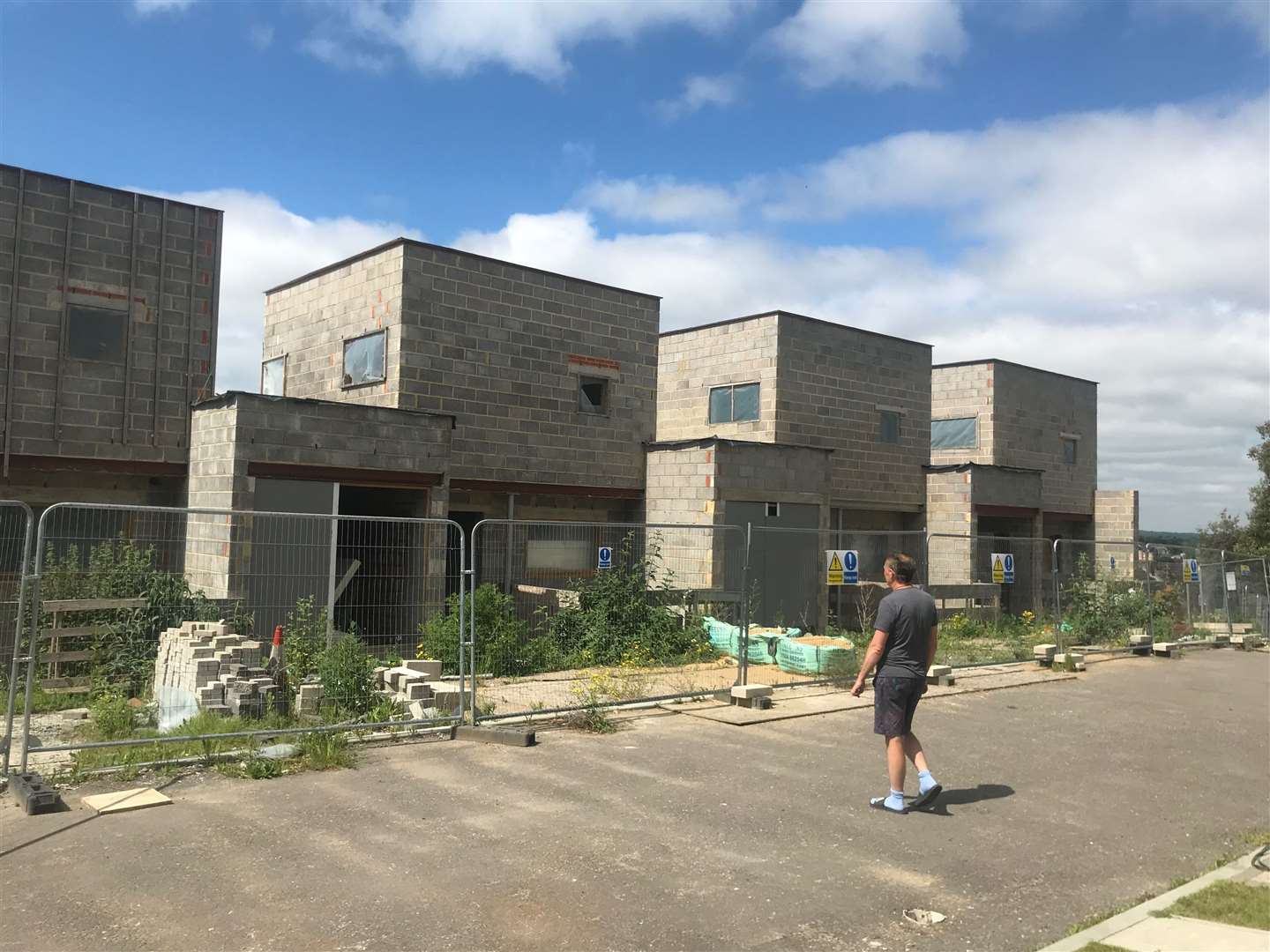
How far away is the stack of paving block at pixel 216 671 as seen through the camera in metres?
8.79

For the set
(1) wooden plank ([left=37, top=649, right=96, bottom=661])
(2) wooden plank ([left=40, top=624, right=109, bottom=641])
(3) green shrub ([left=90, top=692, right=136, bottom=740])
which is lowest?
(3) green shrub ([left=90, top=692, right=136, bottom=740])

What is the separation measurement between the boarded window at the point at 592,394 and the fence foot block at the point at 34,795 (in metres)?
13.2

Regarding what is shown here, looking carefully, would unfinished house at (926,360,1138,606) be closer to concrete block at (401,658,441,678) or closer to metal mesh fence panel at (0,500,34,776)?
concrete block at (401,658,441,678)

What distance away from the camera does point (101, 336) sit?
14977 millimetres

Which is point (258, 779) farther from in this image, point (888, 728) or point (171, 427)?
point (171, 427)

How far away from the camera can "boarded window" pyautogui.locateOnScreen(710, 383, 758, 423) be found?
885 inches

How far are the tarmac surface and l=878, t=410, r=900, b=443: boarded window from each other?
586 inches

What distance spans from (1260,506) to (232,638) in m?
40.0

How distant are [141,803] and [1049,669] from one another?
12.6 metres

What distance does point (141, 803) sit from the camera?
640 centimetres

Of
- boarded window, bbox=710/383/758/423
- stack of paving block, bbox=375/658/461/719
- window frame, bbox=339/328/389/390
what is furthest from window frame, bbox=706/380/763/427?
stack of paving block, bbox=375/658/461/719

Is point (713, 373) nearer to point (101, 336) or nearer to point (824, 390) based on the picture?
point (824, 390)

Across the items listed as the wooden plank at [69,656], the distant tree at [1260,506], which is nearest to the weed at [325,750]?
the wooden plank at [69,656]

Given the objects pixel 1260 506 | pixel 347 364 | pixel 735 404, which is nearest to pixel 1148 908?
pixel 347 364
